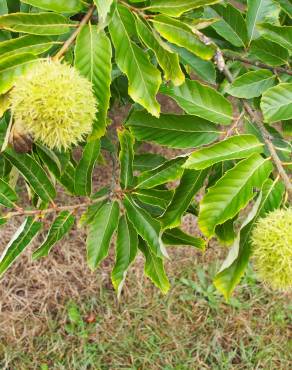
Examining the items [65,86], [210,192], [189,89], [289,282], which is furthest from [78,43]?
[289,282]

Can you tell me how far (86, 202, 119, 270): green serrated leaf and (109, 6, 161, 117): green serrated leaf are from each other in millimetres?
345

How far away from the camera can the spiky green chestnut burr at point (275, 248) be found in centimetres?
92

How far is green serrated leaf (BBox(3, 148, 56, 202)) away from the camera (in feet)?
3.83

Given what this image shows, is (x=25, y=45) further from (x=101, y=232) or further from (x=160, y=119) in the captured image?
(x=101, y=232)

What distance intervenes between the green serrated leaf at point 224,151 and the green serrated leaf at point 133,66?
0.42 ft

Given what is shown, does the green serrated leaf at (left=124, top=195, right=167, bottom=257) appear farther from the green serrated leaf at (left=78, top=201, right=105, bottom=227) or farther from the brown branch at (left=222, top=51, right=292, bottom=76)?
the brown branch at (left=222, top=51, right=292, bottom=76)

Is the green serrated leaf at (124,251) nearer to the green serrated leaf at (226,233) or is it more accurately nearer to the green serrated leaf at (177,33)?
the green serrated leaf at (226,233)

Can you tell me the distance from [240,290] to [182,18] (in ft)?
5.95

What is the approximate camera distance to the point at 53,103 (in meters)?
0.85

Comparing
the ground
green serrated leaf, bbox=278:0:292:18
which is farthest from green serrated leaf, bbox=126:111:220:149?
the ground

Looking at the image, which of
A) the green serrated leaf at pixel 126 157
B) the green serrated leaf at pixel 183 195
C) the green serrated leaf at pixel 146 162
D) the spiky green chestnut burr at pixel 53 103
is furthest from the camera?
the green serrated leaf at pixel 146 162

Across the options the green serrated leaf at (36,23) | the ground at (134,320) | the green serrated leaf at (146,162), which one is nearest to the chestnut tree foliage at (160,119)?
the green serrated leaf at (36,23)

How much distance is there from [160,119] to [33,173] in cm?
33

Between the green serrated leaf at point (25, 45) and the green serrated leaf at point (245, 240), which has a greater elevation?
the green serrated leaf at point (25, 45)
